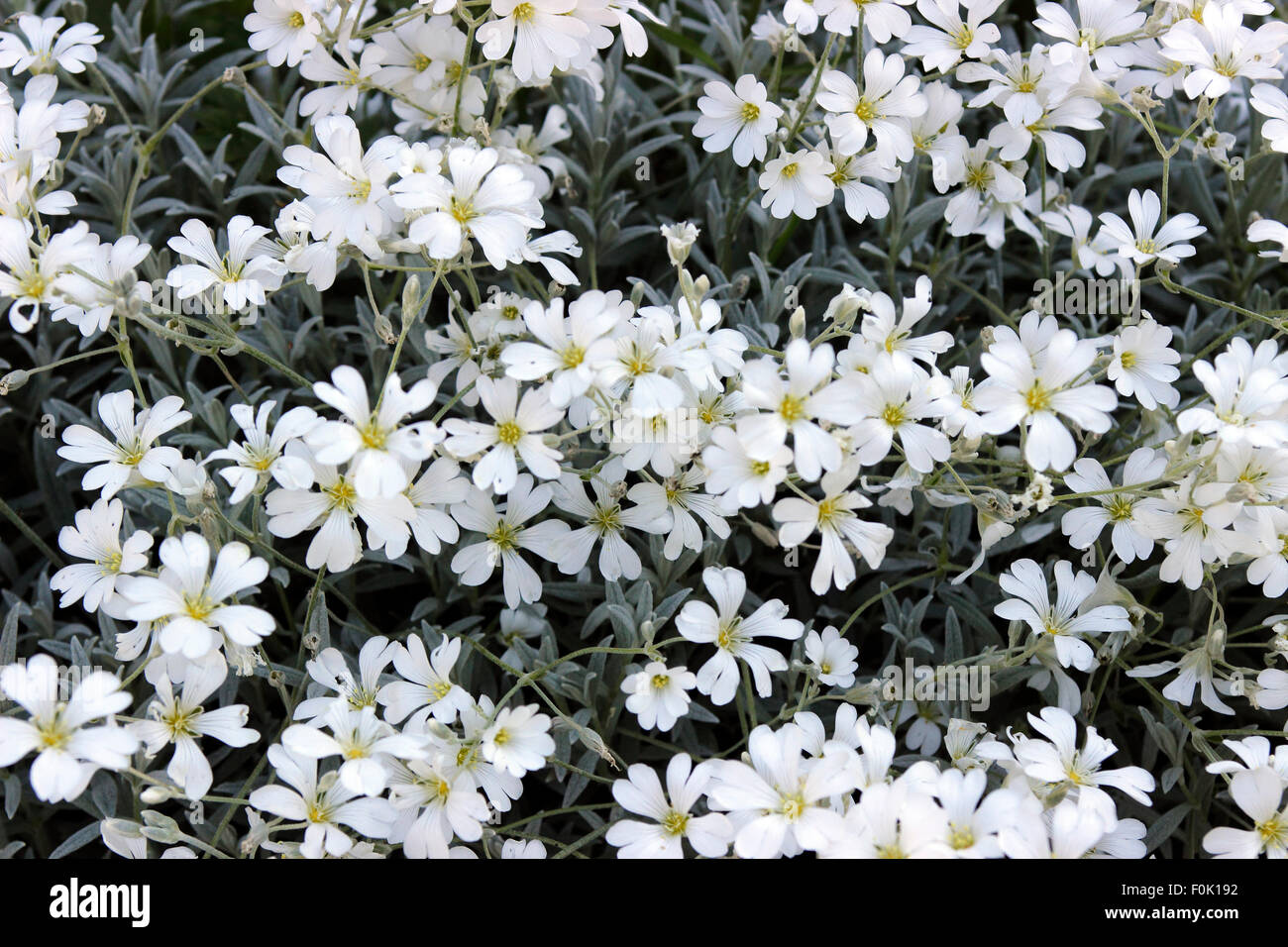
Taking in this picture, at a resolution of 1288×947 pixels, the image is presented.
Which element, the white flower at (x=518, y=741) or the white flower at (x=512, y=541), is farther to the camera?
the white flower at (x=512, y=541)

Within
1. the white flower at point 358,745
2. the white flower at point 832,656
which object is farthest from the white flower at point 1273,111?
the white flower at point 358,745

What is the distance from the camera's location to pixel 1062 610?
70.2 inches

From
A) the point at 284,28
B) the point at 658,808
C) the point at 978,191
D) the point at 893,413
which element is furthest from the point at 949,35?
the point at 658,808

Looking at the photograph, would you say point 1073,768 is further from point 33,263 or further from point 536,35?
point 33,263

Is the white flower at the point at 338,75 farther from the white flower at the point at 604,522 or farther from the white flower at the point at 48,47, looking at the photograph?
the white flower at the point at 604,522

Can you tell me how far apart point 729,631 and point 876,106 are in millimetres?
962

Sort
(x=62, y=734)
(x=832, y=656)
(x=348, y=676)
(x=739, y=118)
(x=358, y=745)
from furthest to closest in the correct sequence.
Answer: (x=739, y=118)
(x=832, y=656)
(x=348, y=676)
(x=358, y=745)
(x=62, y=734)

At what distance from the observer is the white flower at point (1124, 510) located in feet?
5.70

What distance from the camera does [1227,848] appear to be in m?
1.60

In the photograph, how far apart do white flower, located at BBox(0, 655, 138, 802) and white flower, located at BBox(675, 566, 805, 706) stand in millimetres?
758

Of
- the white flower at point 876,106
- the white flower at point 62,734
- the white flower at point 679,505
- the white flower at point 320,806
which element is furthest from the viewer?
the white flower at point 876,106

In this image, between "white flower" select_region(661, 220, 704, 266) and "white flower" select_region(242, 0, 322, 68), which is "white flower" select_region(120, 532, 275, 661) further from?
"white flower" select_region(242, 0, 322, 68)

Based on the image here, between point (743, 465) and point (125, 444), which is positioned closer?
point (743, 465)
